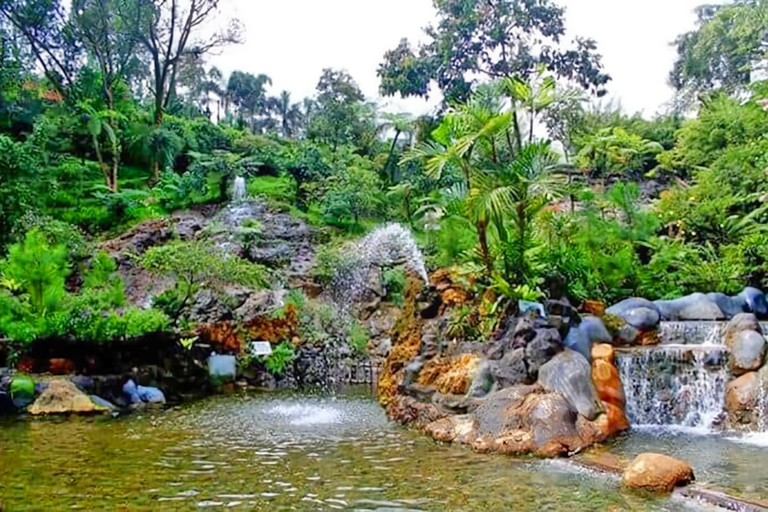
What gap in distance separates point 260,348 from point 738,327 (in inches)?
380

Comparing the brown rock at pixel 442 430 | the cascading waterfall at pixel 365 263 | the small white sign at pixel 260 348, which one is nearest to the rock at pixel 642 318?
the brown rock at pixel 442 430

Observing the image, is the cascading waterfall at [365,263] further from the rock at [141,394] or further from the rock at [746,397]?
the rock at [746,397]

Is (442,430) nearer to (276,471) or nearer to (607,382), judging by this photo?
(276,471)

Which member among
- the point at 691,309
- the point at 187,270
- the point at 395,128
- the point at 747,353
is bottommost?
the point at 747,353

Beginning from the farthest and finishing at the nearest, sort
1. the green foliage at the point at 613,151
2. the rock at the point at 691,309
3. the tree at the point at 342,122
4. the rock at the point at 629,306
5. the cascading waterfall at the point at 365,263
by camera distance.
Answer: the tree at the point at 342,122 → the green foliage at the point at 613,151 → the cascading waterfall at the point at 365,263 → the rock at the point at 691,309 → the rock at the point at 629,306

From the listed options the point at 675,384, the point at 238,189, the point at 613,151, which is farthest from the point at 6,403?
the point at 613,151

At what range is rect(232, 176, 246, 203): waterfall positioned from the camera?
22719 mm

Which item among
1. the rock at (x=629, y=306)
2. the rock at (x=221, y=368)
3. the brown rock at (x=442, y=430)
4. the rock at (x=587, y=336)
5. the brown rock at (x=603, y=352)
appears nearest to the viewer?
the brown rock at (x=442, y=430)

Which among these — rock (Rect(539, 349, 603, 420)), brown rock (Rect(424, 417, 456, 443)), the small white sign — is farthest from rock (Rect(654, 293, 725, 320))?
the small white sign

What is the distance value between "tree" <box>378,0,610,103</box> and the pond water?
17575 mm

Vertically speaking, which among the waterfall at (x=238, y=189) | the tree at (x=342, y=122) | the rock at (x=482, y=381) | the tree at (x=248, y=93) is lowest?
the rock at (x=482, y=381)

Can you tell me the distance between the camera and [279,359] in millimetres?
15086

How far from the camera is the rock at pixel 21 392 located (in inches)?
417

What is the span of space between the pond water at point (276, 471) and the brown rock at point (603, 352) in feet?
5.45
